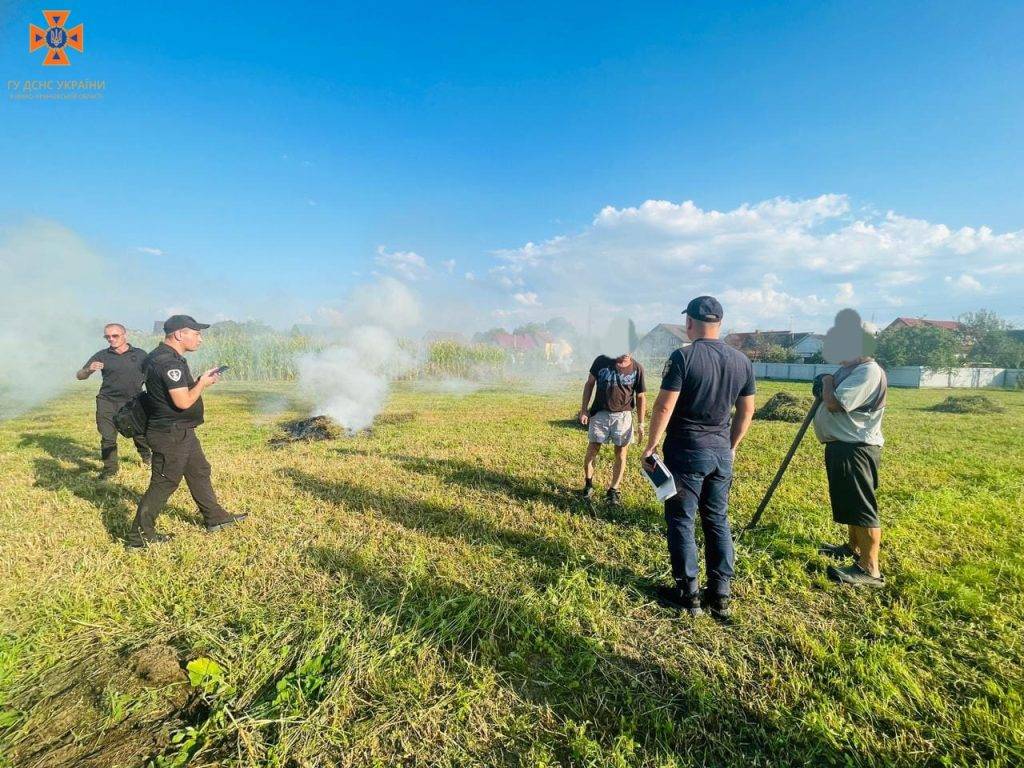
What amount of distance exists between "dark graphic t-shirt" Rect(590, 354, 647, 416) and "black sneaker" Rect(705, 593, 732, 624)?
2444 mm

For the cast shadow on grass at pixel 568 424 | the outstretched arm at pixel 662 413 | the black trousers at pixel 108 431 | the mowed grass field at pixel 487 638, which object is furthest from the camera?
the cast shadow on grass at pixel 568 424

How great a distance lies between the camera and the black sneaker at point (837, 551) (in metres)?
3.83

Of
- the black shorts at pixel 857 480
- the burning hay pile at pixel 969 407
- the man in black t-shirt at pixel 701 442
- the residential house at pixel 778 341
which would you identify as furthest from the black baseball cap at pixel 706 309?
the residential house at pixel 778 341

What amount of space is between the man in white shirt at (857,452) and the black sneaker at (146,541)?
257 inches

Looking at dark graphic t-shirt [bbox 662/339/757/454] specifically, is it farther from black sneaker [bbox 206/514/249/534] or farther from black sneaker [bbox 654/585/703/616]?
black sneaker [bbox 206/514/249/534]

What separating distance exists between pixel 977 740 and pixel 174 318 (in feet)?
22.3

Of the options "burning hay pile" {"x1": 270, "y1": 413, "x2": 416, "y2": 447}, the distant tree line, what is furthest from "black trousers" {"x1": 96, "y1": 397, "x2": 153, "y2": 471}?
the distant tree line

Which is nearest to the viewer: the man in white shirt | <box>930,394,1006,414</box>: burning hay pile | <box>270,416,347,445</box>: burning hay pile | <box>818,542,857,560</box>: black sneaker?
the man in white shirt

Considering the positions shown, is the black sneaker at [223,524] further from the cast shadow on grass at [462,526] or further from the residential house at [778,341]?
the residential house at [778,341]

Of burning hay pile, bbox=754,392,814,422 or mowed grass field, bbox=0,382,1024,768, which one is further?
burning hay pile, bbox=754,392,814,422

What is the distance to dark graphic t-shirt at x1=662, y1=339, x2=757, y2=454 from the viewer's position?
297cm

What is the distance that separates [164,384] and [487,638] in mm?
3908

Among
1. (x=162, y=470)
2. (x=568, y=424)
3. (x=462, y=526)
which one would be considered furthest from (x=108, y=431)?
(x=568, y=424)

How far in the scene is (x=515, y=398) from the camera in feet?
57.6
